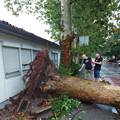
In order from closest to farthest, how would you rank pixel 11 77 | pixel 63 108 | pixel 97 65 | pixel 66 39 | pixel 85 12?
pixel 63 108, pixel 11 77, pixel 66 39, pixel 97 65, pixel 85 12

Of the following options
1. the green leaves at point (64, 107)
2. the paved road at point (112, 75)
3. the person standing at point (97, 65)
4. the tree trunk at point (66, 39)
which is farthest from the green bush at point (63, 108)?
the paved road at point (112, 75)

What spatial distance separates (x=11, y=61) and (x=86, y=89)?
3.54 m

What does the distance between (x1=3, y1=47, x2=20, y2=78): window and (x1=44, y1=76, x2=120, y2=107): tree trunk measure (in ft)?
6.73

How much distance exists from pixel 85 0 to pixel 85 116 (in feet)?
34.2

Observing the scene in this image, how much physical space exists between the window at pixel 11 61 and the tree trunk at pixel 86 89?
2050 millimetres

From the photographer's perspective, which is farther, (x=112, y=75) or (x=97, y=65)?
(x=112, y=75)

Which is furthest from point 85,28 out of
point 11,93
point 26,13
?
point 11,93

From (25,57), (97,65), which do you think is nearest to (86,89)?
(25,57)

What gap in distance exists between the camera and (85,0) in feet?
56.4

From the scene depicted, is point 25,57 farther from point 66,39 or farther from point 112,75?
point 112,75

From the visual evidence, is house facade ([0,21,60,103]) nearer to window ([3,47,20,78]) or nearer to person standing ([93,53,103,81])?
window ([3,47,20,78])

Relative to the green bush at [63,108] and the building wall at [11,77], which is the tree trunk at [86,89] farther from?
the building wall at [11,77]

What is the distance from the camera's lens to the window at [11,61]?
1040 cm

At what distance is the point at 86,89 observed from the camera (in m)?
9.13
